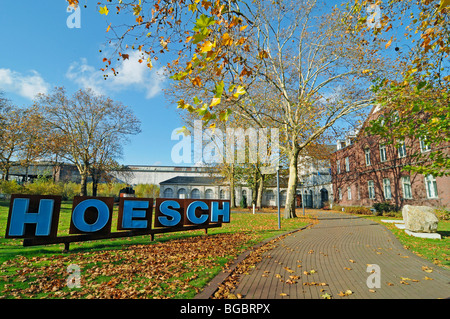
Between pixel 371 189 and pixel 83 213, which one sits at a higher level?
pixel 371 189

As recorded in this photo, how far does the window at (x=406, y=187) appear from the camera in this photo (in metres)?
24.2

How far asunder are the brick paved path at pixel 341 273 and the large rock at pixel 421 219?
2541 mm

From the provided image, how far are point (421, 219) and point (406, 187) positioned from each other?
1686 centimetres

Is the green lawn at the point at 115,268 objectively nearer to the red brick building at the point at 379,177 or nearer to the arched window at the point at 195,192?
the red brick building at the point at 379,177

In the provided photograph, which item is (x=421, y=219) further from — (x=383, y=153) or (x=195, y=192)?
(x=195, y=192)

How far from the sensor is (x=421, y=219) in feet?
35.7

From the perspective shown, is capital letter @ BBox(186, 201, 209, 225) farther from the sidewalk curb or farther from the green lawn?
the sidewalk curb

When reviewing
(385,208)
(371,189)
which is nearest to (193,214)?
(385,208)

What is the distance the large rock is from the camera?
421 inches

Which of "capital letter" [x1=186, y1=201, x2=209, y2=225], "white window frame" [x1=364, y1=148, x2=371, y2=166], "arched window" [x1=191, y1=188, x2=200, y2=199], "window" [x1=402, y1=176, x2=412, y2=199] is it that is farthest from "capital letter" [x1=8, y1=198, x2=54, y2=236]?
"arched window" [x1=191, y1=188, x2=200, y2=199]

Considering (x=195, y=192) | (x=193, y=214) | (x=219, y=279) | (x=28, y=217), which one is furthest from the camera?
(x=195, y=192)

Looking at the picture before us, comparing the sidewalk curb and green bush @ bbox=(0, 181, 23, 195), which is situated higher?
green bush @ bbox=(0, 181, 23, 195)

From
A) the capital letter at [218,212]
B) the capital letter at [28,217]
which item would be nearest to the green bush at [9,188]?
the capital letter at [28,217]
